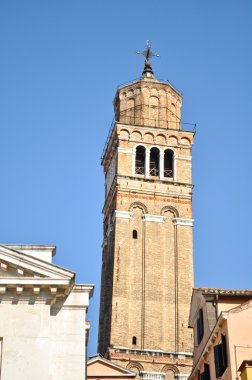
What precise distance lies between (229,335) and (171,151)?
41.7 m

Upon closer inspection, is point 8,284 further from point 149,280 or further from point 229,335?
point 149,280

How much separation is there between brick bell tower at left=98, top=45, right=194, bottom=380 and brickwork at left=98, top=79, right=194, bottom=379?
8cm

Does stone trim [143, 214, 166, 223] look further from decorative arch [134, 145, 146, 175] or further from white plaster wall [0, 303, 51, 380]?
white plaster wall [0, 303, 51, 380]

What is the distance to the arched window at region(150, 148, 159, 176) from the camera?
65.5m

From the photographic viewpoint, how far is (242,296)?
92.5 feet

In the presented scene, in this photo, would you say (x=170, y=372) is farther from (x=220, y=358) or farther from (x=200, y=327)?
(x=220, y=358)

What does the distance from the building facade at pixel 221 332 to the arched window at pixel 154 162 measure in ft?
109

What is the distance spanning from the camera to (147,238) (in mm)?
61344

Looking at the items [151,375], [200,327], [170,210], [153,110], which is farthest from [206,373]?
[153,110]

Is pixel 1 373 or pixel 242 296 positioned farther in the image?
pixel 242 296

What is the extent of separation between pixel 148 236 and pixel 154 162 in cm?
782

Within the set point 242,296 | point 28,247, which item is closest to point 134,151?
point 242,296

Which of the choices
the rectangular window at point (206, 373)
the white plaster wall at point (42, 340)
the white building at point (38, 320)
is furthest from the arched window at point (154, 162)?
the white building at point (38, 320)

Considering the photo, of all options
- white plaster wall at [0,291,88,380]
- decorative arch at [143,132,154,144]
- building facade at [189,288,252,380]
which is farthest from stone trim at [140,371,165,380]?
white plaster wall at [0,291,88,380]
